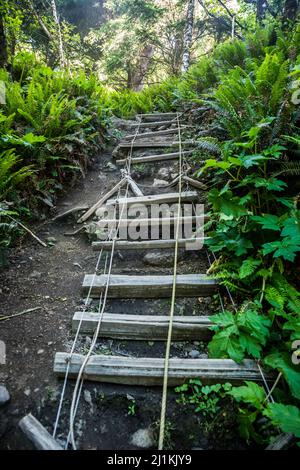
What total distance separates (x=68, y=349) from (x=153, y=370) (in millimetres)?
765

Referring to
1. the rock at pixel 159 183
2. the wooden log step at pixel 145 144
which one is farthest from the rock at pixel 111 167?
the rock at pixel 159 183

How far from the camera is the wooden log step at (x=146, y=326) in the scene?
234 centimetres

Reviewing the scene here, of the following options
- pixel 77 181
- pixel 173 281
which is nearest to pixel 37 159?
pixel 77 181

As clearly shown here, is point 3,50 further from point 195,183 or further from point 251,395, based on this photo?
point 251,395

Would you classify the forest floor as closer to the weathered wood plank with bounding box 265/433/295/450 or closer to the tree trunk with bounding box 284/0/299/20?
the weathered wood plank with bounding box 265/433/295/450

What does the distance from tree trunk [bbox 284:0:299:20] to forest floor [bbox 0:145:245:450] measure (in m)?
7.22

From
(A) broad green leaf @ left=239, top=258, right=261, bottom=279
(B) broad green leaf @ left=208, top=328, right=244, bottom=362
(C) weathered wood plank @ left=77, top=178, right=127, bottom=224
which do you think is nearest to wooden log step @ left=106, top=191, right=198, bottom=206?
(C) weathered wood plank @ left=77, top=178, right=127, bottom=224

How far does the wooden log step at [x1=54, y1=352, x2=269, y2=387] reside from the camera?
1921 millimetres

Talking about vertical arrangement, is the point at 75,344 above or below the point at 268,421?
above

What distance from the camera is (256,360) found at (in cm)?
196

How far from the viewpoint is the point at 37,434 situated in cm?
161

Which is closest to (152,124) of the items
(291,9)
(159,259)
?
(291,9)
